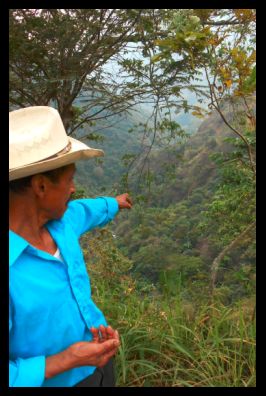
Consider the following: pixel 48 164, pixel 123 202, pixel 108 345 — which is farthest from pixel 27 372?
pixel 123 202

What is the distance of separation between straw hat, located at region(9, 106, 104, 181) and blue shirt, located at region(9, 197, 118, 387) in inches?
8.4

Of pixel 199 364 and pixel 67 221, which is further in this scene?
pixel 199 364

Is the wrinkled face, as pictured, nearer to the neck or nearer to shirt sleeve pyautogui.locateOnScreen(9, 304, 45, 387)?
the neck

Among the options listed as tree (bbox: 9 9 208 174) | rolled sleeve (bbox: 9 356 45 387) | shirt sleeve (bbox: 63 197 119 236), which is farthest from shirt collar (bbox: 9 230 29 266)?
tree (bbox: 9 9 208 174)

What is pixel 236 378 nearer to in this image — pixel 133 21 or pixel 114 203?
pixel 114 203

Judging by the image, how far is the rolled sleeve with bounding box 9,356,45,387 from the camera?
933mm

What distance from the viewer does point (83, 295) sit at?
1227 mm

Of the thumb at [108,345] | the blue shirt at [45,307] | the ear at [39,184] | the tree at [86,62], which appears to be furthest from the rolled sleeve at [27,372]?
the tree at [86,62]

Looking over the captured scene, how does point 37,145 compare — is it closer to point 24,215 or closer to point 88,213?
point 24,215

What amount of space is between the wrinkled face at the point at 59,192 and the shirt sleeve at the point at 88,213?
28 centimetres

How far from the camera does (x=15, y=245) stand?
1029 mm

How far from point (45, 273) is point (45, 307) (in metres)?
0.10

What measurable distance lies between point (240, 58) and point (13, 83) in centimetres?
229

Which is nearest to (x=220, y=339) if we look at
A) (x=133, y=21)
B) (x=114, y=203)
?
(x=114, y=203)
